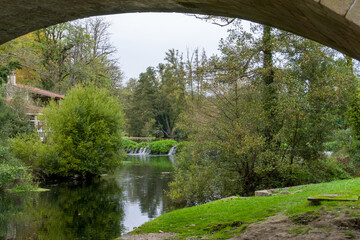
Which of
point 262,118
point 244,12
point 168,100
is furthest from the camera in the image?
point 168,100

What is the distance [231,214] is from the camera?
28.7ft

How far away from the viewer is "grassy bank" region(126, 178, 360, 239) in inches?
278

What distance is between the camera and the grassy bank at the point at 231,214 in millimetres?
7062

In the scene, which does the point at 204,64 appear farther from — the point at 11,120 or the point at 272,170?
the point at 11,120

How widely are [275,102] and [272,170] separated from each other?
8.85 feet

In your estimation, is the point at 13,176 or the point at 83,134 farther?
the point at 83,134

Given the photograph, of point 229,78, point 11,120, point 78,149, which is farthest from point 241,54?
point 11,120

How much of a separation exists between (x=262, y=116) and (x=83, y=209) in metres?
7.92

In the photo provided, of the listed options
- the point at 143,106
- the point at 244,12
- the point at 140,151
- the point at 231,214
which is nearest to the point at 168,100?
the point at 143,106

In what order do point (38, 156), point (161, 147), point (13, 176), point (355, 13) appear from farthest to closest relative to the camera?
point (161, 147) → point (38, 156) → point (13, 176) → point (355, 13)

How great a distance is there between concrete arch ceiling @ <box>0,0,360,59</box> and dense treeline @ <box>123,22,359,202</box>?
9.58 meters

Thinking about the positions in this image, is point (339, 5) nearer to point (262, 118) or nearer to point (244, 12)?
point (244, 12)

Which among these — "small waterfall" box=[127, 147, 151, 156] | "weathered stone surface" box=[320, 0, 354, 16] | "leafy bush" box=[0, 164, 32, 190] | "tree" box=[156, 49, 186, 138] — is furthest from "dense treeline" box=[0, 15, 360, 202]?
"tree" box=[156, 49, 186, 138]

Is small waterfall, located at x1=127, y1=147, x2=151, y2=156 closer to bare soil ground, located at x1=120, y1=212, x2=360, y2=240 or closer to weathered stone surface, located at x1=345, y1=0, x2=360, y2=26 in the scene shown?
bare soil ground, located at x1=120, y1=212, x2=360, y2=240
